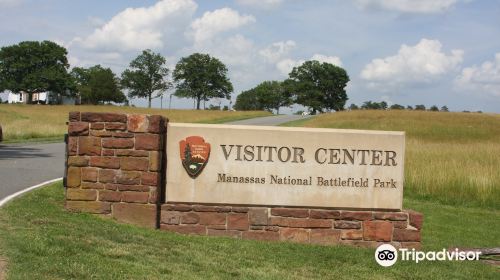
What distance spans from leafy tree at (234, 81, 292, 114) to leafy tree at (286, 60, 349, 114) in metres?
7.67

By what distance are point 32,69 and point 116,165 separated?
88919 millimetres

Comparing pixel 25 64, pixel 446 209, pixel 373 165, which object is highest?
pixel 25 64

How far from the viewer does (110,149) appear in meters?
8.25

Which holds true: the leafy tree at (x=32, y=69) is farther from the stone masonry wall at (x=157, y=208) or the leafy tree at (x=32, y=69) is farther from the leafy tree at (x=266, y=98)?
the stone masonry wall at (x=157, y=208)

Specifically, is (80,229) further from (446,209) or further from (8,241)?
(446,209)

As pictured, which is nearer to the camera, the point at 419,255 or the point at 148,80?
the point at 419,255

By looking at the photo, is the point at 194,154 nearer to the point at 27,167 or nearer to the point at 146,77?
the point at 27,167

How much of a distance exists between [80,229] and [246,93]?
136097 mm

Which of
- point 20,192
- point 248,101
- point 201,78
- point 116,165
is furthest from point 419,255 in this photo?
point 248,101

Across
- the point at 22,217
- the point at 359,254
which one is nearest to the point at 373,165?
the point at 359,254

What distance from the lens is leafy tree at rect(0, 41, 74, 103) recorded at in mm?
88812

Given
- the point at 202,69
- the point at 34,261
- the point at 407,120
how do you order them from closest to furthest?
the point at 34,261, the point at 407,120, the point at 202,69

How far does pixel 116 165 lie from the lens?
823 centimetres

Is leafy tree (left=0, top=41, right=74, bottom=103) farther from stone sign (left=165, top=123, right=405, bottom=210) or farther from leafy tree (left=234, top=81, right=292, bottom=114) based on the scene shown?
stone sign (left=165, top=123, right=405, bottom=210)
